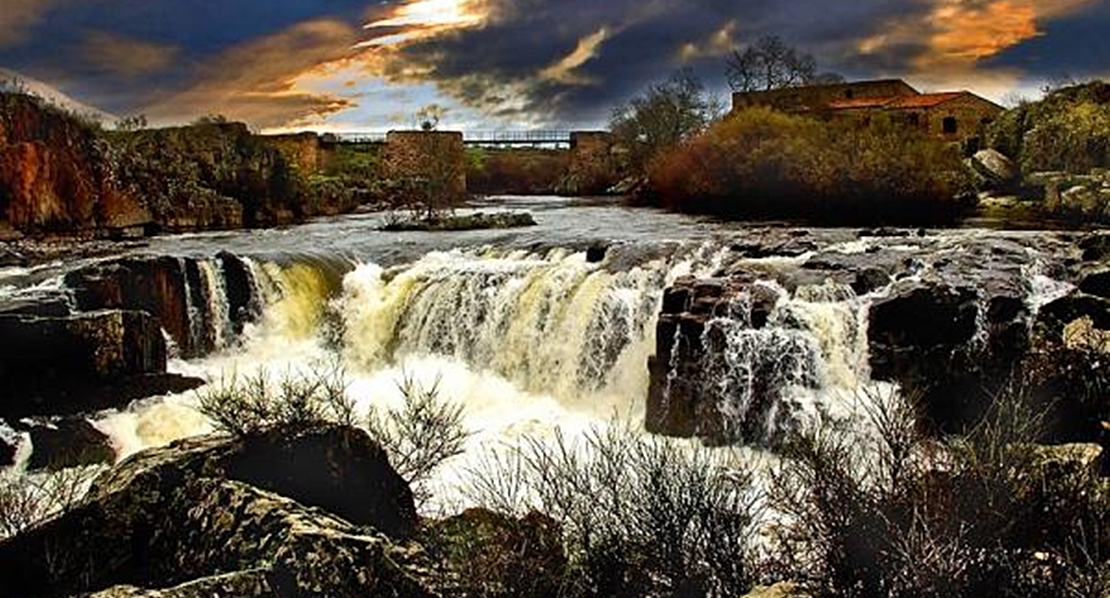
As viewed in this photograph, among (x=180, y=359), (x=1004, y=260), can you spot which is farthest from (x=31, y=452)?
(x=1004, y=260)

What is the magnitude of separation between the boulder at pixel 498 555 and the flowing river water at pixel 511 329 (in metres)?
4.81

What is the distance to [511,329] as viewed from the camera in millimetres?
19359

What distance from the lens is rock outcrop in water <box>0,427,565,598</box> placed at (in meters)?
5.91

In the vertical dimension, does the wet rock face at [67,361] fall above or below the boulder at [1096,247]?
below

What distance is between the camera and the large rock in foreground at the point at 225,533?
5887 millimetres

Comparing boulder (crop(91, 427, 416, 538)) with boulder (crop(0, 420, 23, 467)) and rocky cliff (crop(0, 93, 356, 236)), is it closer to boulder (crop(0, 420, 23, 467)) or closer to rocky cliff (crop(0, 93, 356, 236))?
boulder (crop(0, 420, 23, 467))

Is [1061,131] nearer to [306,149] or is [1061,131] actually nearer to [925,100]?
[925,100]

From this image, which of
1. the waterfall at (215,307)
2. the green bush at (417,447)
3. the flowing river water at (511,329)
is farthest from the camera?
the waterfall at (215,307)

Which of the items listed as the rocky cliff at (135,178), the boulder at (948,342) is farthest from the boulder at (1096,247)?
the rocky cliff at (135,178)

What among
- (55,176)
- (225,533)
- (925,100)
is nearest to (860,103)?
(925,100)

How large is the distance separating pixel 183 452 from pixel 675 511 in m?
3.89

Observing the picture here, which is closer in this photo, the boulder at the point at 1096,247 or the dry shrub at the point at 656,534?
the dry shrub at the point at 656,534

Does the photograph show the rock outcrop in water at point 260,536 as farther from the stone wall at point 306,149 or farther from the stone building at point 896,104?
the stone wall at point 306,149

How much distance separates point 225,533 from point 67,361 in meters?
11.6
